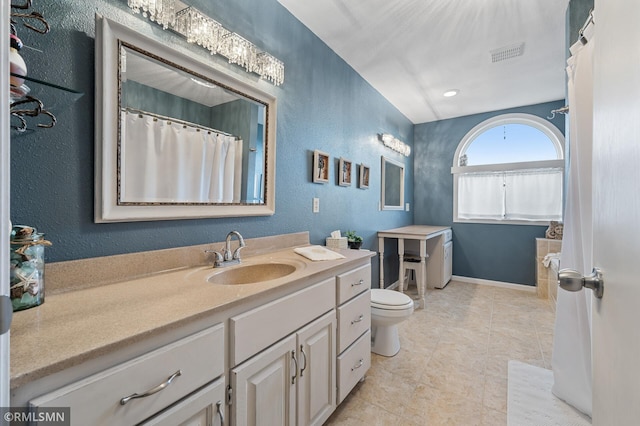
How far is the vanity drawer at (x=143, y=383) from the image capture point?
0.55 metres

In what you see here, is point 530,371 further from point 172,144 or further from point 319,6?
point 319,6

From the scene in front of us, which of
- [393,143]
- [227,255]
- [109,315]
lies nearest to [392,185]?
[393,143]

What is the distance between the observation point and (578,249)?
148 cm

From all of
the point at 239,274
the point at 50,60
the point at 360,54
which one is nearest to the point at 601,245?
the point at 239,274

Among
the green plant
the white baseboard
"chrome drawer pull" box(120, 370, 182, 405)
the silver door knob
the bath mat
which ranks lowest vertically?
the bath mat

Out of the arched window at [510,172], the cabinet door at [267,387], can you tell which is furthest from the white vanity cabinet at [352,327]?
the arched window at [510,172]

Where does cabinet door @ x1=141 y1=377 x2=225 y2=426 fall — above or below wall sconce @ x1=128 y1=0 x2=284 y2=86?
below

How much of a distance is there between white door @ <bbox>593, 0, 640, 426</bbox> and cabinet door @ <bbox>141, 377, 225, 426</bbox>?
36.6 inches

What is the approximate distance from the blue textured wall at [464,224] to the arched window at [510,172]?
10 cm

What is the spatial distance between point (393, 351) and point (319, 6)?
2541 mm

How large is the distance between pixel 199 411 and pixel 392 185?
3264mm

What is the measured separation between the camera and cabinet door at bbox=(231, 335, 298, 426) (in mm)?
891

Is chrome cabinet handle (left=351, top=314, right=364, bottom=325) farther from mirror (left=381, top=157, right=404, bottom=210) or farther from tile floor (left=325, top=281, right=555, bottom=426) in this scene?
mirror (left=381, top=157, right=404, bottom=210)

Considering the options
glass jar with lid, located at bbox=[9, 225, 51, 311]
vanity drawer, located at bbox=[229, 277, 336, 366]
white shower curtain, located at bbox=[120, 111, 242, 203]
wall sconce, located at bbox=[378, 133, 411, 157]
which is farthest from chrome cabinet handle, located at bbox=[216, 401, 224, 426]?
wall sconce, located at bbox=[378, 133, 411, 157]
